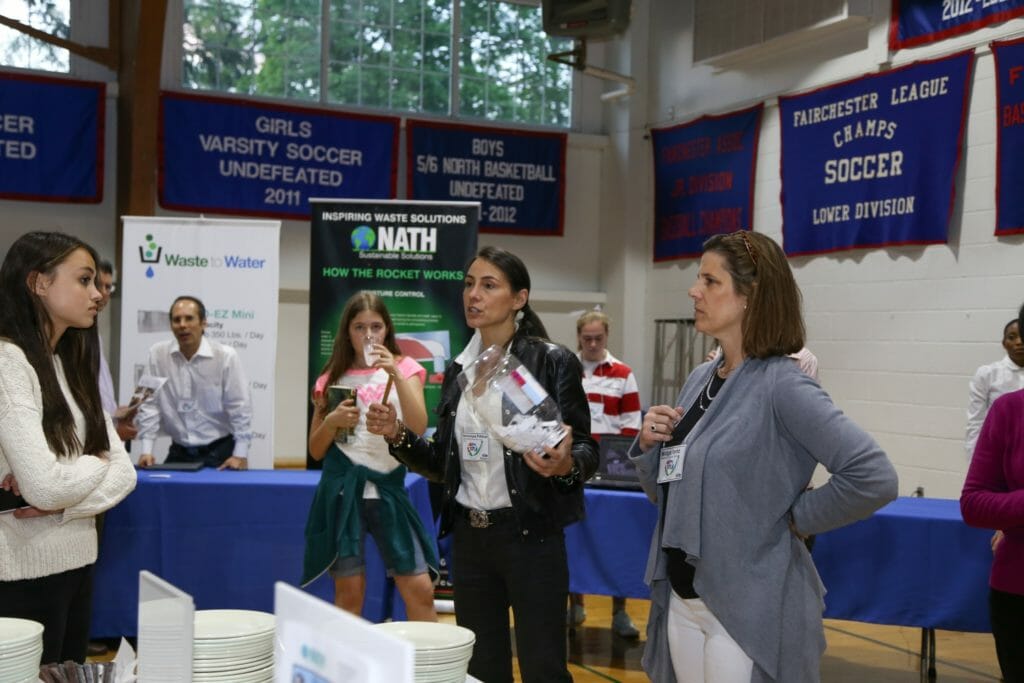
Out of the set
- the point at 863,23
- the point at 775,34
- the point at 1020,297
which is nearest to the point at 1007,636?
the point at 1020,297

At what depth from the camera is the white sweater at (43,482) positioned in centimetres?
191

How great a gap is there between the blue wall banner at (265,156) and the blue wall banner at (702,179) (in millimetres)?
2464

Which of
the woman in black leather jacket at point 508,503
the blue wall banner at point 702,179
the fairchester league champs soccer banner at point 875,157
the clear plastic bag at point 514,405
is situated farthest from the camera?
the blue wall banner at point 702,179

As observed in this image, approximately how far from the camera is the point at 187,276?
20.7ft

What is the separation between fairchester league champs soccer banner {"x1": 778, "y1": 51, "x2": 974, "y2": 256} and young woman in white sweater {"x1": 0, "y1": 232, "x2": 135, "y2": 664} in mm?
5672

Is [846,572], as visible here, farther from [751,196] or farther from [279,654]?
[751,196]

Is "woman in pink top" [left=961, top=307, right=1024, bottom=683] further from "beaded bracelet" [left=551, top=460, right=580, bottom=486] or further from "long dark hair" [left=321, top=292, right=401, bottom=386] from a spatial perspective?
"long dark hair" [left=321, top=292, right=401, bottom=386]

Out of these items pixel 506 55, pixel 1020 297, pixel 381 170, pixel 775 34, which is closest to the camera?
pixel 1020 297

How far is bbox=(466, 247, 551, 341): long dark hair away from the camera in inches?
97.2

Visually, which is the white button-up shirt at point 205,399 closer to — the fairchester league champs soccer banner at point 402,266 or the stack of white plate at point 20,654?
the fairchester league champs soccer banner at point 402,266

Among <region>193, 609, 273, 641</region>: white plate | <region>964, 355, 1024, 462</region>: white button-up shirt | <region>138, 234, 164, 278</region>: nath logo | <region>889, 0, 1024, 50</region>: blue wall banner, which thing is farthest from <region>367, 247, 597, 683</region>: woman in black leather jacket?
<region>889, 0, 1024, 50</region>: blue wall banner

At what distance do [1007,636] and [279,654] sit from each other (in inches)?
77.9

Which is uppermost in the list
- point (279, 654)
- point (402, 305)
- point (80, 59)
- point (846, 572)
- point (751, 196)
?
point (80, 59)

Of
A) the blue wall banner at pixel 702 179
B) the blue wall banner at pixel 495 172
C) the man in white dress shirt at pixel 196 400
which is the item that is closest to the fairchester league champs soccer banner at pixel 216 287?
the man in white dress shirt at pixel 196 400
